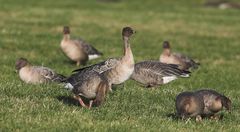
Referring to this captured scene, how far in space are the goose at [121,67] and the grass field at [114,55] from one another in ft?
1.36

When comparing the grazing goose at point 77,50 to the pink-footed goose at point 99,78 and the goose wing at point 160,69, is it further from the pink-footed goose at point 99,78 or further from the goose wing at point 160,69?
the pink-footed goose at point 99,78

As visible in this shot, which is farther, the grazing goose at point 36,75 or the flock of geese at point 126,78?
the grazing goose at point 36,75

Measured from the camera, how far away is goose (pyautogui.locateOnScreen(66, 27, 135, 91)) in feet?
45.2

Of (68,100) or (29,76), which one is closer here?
(68,100)

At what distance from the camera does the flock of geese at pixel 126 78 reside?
11.6 meters

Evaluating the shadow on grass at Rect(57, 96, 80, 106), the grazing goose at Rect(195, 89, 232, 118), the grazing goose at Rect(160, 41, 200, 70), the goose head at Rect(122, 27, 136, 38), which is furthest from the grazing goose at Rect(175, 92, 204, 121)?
the grazing goose at Rect(160, 41, 200, 70)

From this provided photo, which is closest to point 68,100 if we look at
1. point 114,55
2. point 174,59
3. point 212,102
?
point 212,102

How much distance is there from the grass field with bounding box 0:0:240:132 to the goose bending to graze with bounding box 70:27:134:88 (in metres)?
0.42

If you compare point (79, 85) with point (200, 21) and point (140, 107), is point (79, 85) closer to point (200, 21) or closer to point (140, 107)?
point (140, 107)

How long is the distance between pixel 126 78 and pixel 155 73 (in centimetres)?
325

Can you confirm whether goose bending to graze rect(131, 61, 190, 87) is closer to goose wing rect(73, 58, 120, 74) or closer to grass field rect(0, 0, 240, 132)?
grass field rect(0, 0, 240, 132)

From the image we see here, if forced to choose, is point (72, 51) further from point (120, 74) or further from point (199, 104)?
point (199, 104)

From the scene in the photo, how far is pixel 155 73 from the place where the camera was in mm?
17078

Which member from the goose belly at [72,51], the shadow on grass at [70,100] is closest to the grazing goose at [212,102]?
the shadow on grass at [70,100]
